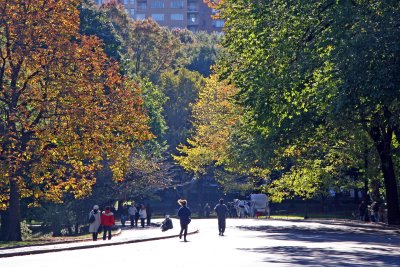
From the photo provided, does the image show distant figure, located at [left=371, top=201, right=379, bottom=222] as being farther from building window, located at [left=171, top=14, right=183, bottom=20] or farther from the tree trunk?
building window, located at [left=171, top=14, right=183, bottom=20]

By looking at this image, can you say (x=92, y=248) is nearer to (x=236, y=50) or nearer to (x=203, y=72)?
(x=236, y=50)

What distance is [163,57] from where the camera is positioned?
345 feet

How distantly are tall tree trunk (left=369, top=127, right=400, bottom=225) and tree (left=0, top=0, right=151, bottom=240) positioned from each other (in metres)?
13.7

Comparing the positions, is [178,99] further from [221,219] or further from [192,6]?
[192,6]

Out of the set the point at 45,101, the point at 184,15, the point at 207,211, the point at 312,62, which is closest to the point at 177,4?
the point at 184,15

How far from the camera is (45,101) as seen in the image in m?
38.4

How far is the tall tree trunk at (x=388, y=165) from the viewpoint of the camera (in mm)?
45075

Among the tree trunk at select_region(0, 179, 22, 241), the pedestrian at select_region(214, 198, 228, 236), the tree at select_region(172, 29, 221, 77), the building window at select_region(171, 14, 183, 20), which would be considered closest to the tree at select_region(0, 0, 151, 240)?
the tree trunk at select_region(0, 179, 22, 241)

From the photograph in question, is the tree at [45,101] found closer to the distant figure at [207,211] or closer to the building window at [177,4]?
the distant figure at [207,211]

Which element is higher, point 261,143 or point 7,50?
point 7,50

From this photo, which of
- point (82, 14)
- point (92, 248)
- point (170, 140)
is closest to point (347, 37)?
point (92, 248)

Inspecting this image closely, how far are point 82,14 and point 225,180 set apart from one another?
21678 mm

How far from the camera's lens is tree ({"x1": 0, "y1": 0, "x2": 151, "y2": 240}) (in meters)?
38.2

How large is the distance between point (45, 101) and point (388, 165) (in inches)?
737
